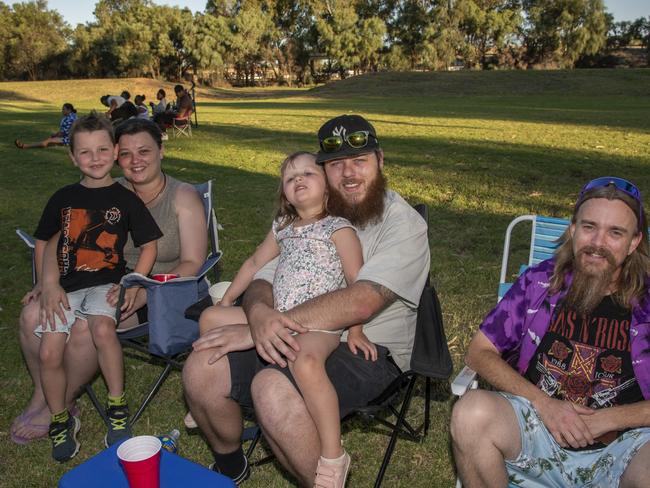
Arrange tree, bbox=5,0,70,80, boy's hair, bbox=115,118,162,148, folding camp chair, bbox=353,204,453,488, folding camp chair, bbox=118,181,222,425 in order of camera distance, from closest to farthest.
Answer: folding camp chair, bbox=353,204,453,488, folding camp chair, bbox=118,181,222,425, boy's hair, bbox=115,118,162,148, tree, bbox=5,0,70,80

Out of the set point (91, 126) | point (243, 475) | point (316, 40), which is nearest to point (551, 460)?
point (243, 475)

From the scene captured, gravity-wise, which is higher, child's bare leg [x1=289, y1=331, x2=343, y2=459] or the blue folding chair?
the blue folding chair

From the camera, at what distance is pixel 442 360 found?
2771 millimetres

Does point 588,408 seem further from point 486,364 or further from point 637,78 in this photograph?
point 637,78

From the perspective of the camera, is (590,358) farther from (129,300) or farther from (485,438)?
(129,300)

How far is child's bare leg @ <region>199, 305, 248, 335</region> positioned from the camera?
320cm

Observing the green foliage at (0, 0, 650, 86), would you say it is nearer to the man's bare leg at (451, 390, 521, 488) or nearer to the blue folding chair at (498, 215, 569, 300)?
the blue folding chair at (498, 215, 569, 300)

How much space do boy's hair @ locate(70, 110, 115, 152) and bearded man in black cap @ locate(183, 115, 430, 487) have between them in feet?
4.62

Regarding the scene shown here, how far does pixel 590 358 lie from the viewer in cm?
248

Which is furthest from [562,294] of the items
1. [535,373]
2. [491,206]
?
[491,206]

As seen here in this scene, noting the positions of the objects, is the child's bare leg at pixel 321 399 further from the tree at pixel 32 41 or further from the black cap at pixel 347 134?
the tree at pixel 32 41

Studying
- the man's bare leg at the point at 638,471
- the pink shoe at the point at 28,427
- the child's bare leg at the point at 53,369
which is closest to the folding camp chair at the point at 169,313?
the child's bare leg at the point at 53,369

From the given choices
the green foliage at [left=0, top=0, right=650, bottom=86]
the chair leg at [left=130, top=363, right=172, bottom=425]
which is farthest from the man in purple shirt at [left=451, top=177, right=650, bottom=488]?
the green foliage at [left=0, top=0, right=650, bottom=86]

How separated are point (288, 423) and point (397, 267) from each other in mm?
871
